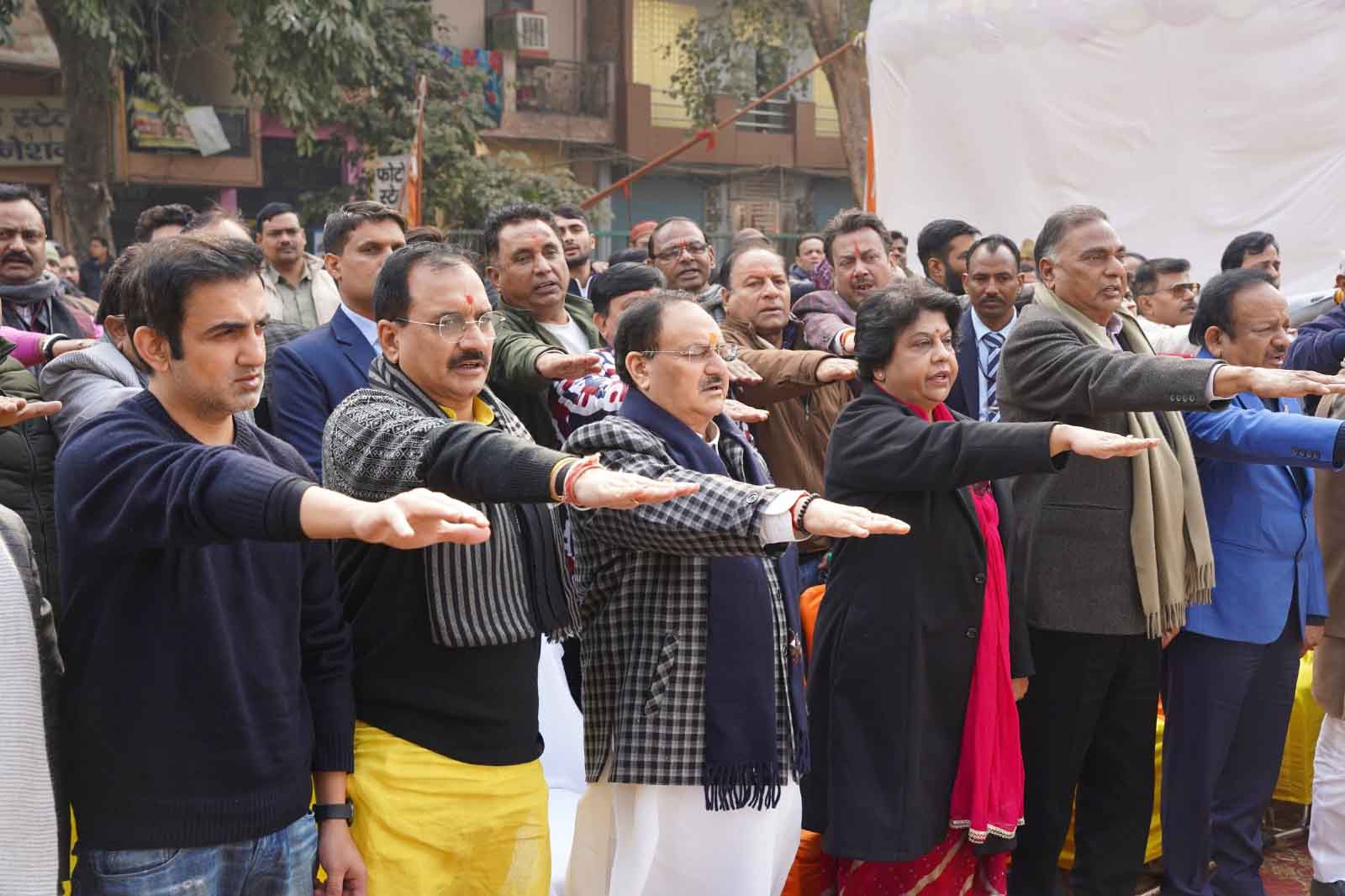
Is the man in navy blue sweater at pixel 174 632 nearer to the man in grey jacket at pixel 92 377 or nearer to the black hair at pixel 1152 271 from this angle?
the man in grey jacket at pixel 92 377

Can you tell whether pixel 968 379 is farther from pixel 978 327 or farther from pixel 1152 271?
pixel 1152 271

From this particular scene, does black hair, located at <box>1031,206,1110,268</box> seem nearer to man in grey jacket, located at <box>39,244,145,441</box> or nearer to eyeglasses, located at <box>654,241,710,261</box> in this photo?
eyeglasses, located at <box>654,241,710,261</box>

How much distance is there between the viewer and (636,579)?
3.25m

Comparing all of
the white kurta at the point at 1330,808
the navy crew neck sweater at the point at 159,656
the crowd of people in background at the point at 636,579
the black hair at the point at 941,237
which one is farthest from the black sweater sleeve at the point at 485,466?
the black hair at the point at 941,237

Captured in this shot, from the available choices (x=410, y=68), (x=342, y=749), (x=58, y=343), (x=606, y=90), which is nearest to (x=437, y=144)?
(x=410, y=68)

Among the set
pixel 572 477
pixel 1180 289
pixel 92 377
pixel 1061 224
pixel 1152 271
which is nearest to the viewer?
pixel 572 477

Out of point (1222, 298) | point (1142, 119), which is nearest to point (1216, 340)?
Result: point (1222, 298)

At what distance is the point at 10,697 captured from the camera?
2150 millimetres

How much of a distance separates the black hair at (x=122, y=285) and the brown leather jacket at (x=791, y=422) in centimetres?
180

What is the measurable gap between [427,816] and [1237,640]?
8.39ft

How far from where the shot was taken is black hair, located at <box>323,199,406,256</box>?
4395mm

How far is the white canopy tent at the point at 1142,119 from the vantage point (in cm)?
972

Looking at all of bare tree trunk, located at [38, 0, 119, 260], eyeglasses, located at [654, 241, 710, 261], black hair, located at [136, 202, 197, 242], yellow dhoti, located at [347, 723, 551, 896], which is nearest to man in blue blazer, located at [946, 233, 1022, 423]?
eyeglasses, located at [654, 241, 710, 261]

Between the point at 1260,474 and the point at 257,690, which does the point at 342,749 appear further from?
the point at 1260,474
